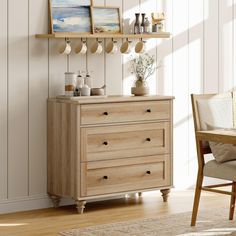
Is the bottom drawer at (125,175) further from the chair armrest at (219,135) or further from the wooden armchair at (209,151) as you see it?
the chair armrest at (219,135)

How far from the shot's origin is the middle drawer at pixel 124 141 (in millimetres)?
5277

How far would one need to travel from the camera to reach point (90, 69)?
18.6 feet

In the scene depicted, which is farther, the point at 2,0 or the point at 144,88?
the point at 144,88

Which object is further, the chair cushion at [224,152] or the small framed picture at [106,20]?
the small framed picture at [106,20]

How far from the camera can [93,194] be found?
17.5ft

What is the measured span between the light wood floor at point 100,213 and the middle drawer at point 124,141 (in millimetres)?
409

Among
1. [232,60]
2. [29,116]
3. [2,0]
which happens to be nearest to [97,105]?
[29,116]

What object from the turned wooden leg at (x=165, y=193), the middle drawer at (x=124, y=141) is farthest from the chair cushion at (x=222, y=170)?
the turned wooden leg at (x=165, y=193)

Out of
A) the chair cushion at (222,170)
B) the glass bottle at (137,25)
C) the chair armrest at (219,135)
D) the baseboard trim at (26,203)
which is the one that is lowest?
the baseboard trim at (26,203)

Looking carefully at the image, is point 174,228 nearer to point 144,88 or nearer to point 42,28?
point 144,88

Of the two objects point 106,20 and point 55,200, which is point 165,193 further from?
point 106,20

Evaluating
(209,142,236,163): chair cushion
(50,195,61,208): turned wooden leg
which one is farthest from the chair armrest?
(50,195,61,208): turned wooden leg

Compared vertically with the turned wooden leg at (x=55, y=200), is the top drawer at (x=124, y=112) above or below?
above

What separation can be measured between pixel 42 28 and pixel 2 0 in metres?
0.38
